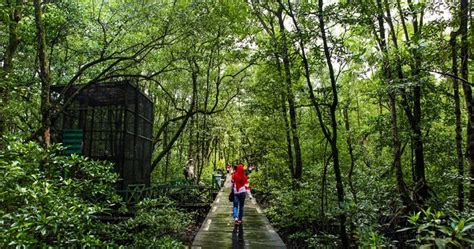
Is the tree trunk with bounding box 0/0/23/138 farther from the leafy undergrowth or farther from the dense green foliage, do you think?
the leafy undergrowth

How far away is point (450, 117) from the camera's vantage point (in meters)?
10.0

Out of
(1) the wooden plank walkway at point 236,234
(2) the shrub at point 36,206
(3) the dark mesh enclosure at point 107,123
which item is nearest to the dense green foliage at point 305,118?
(2) the shrub at point 36,206

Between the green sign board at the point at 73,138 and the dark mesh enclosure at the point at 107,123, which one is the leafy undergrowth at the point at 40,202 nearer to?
the dark mesh enclosure at the point at 107,123

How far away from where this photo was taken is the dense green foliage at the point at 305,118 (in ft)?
11.8

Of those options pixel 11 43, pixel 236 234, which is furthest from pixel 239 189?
pixel 11 43

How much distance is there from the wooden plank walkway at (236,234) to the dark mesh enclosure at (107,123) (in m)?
3.66

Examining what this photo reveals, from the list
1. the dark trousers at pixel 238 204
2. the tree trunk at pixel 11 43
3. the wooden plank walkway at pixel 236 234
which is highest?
the tree trunk at pixel 11 43

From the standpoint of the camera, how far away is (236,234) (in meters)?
9.66

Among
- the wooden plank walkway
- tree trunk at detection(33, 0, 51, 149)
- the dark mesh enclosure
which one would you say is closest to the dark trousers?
the wooden plank walkway

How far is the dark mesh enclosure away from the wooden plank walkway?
3.66 meters

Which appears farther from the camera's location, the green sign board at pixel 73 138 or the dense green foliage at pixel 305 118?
the green sign board at pixel 73 138

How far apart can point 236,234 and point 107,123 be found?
613cm

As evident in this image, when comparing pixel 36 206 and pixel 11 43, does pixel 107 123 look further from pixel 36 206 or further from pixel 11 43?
pixel 36 206

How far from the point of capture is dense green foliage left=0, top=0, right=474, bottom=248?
11.8ft
